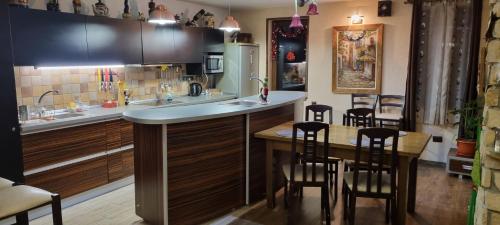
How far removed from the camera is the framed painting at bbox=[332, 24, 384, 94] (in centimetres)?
558

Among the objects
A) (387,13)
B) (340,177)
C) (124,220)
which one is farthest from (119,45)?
(387,13)

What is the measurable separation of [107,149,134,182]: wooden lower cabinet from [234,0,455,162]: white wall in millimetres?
3180

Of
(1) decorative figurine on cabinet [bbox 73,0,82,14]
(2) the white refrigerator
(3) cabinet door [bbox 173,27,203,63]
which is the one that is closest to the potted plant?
(2) the white refrigerator

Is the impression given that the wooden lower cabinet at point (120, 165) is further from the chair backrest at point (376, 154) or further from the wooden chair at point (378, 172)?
the chair backrest at point (376, 154)

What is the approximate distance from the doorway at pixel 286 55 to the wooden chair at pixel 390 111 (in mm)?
1458

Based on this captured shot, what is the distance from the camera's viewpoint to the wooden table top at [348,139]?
2.96 m

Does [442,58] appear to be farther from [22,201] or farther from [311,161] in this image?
[22,201]

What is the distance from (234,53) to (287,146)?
2988 mm

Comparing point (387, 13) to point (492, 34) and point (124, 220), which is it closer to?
point (492, 34)

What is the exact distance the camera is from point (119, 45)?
14.6ft

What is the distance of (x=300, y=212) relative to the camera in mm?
3598

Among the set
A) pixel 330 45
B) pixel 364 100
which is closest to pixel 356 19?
pixel 330 45

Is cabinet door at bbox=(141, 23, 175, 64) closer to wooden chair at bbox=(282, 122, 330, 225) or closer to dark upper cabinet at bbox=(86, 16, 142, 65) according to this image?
dark upper cabinet at bbox=(86, 16, 142, 65)

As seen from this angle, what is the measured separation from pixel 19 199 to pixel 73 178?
4.60 feet
